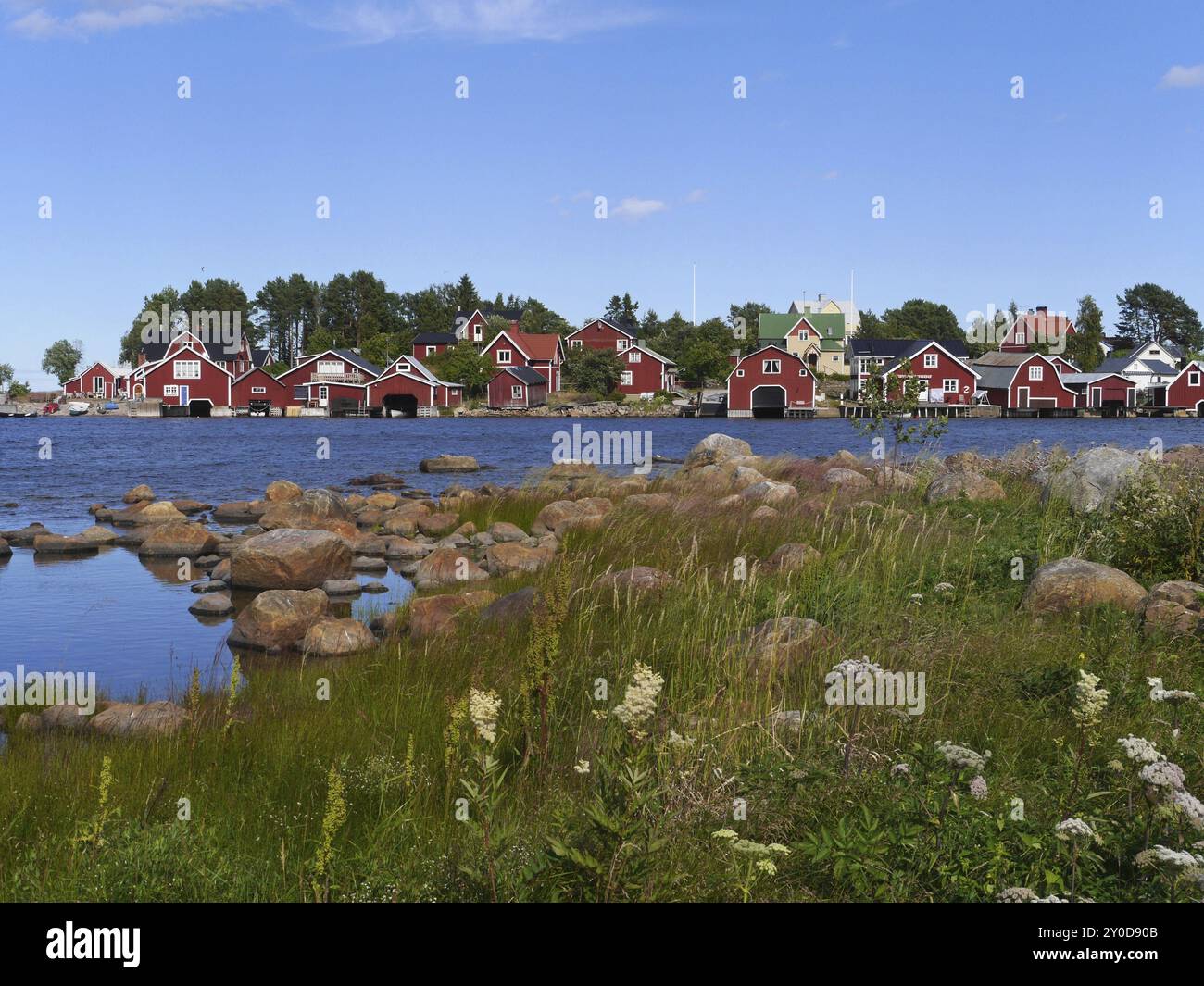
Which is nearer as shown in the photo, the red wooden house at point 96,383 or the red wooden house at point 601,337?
the red wooden house at point 601,337

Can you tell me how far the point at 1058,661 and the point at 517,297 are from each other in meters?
168

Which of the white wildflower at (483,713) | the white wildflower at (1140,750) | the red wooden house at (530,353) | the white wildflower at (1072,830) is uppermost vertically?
the red wooden house at (530,353)

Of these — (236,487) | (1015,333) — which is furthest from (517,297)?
(236,487)

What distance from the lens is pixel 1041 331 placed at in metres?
113

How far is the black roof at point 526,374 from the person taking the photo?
3474 inches

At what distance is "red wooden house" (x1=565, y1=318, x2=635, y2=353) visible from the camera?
99.0m

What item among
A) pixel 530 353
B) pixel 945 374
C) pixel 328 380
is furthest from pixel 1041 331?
pixel 328 380

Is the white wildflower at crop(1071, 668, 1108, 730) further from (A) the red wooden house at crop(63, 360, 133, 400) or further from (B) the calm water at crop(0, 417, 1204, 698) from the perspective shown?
(A) the red wooden house at crop(63, 360, 133, 400)

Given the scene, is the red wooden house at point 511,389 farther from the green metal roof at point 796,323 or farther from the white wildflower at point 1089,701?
the white wildflower at point 1089,701

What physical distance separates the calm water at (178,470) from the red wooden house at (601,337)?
20.8 m

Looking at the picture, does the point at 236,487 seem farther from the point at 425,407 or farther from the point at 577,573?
the point at 425,407

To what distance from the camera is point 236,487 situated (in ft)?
110

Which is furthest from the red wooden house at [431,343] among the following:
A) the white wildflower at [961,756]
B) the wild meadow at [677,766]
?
the white wildflower at [961,756]

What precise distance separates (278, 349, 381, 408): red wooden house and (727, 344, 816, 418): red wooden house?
105 feet
